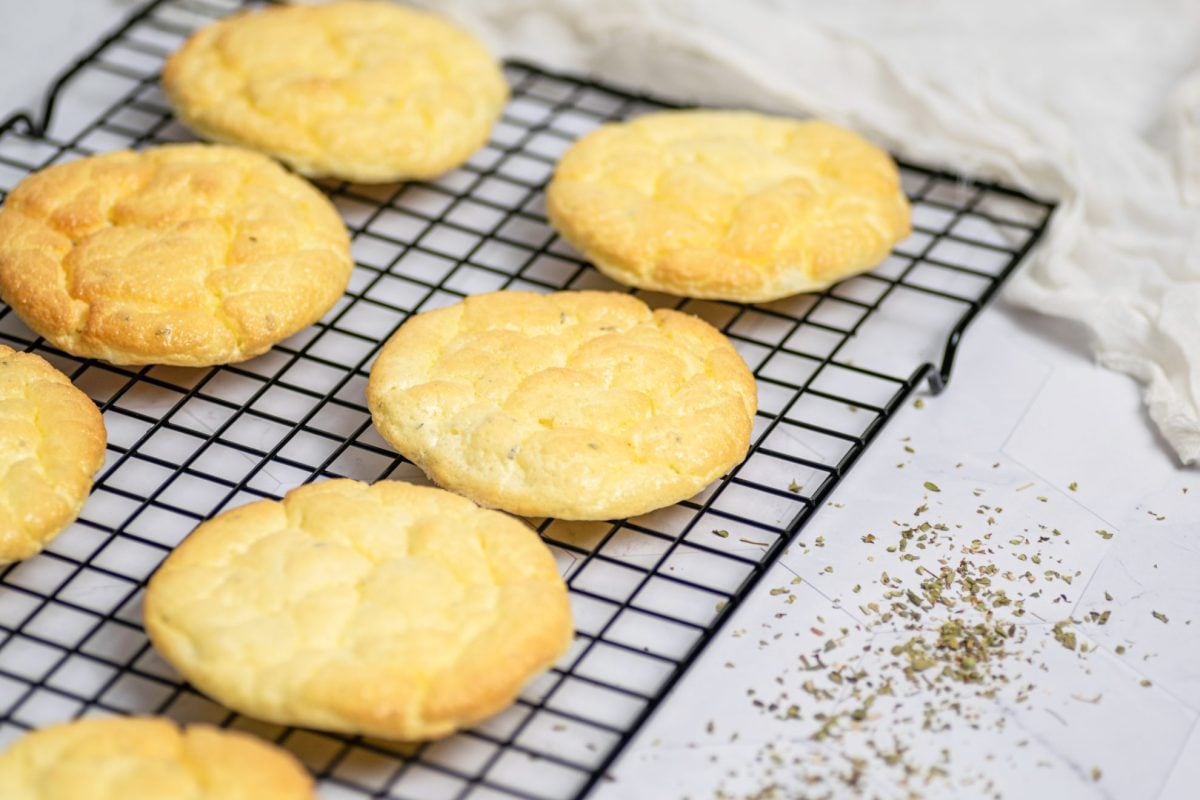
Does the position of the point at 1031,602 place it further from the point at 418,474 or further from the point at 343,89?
the point at 343,89

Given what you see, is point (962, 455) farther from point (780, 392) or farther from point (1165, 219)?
point (1165, 219)

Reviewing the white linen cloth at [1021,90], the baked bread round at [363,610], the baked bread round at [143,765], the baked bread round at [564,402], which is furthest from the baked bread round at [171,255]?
the white linen cloth at [1021,90]

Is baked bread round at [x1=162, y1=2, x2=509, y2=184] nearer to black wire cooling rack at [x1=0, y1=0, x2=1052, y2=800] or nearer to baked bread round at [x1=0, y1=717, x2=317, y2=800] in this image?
black wire cooling rack at [x1=0, y1=0, x2=1052, y2=800]

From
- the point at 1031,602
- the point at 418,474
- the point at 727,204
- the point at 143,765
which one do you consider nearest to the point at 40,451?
the point at 418,474

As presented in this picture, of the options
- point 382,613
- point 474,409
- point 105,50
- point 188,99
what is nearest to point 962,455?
point 474,409

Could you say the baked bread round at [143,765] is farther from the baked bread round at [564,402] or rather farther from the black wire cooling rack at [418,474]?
the baked bread round at [564,402]
